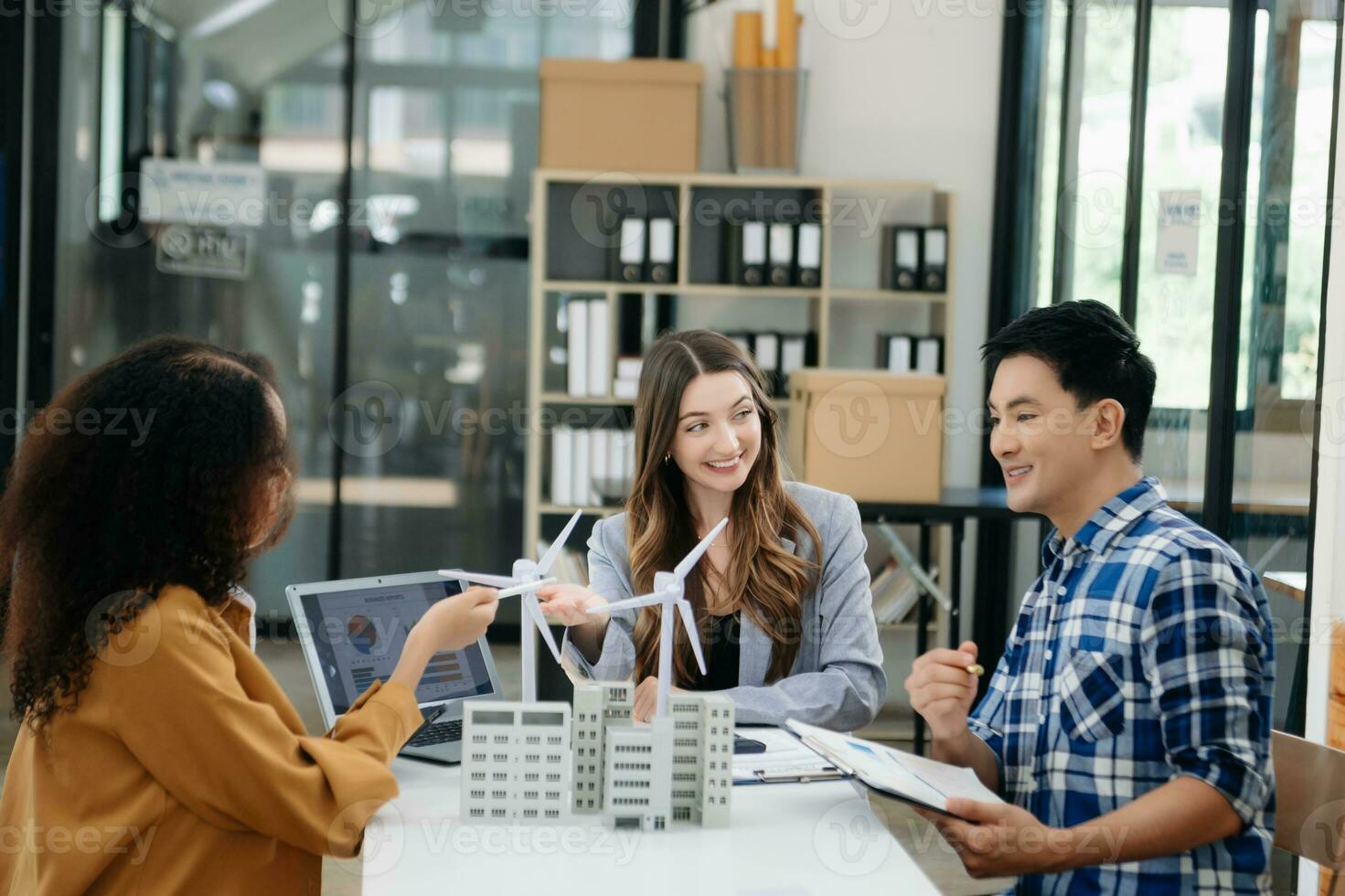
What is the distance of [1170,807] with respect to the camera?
1.58 metres

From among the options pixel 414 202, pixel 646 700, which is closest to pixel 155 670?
pixel 646 700

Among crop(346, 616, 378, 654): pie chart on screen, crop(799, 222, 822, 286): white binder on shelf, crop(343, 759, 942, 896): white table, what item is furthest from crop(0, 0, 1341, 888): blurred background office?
crop(343, 759, 942, 896): white table

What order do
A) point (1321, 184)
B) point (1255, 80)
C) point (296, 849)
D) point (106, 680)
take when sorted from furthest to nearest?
point (1255, 80) < point (1321, 184) < point (296, 849) < point (106, 680)

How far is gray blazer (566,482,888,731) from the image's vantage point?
7.41 ft

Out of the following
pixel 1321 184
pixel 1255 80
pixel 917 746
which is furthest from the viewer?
pixel 917 746

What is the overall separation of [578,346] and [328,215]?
148 centimetres

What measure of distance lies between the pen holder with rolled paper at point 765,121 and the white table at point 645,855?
3501 mm

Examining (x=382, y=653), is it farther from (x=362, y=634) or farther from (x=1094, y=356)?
(x=1094, y=356)

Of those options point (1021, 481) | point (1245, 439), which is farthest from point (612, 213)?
point (1021, 481)

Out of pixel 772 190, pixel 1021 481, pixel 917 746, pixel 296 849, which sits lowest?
pixel 917 746

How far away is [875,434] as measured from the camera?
405 cm

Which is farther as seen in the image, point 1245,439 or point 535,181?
point 535,181

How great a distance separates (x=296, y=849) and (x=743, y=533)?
1111mm

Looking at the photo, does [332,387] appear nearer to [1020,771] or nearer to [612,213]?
[612,213]
